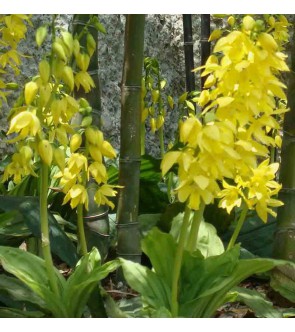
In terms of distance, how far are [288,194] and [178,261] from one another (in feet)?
1.77

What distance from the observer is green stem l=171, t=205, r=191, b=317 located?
1.37 meters

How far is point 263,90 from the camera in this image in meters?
1.37

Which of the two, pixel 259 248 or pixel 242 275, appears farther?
pixel 259 248

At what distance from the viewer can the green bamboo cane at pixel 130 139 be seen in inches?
72.2

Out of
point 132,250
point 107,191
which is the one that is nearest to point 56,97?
point 107,191

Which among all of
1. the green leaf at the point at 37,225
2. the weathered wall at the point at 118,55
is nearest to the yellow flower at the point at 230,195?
the green leaf at the point at 37,225

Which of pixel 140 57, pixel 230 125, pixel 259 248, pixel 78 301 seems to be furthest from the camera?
pixel 259 248

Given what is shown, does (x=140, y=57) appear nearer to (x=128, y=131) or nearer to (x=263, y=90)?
(x=128, y=131)

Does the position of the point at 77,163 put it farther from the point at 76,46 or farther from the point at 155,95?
the point at 155,95

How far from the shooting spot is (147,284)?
1509 mm

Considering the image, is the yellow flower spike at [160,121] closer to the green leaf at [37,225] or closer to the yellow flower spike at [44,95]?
the green leaf at [37,225]

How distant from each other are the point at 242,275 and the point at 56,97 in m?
0.54

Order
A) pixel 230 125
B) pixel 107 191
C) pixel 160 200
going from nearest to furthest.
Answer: pixel 230 125, pixel 107 191, pixel 160 200

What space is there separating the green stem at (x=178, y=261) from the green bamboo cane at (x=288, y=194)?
0.45 m
